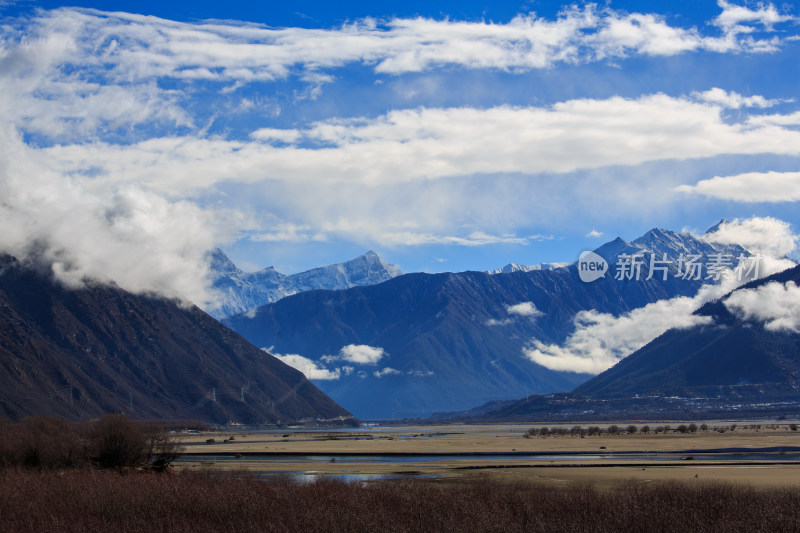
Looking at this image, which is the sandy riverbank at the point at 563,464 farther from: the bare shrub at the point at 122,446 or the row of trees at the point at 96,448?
the row of trees at the point at 96,448

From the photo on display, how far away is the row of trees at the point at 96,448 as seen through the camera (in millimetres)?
102438

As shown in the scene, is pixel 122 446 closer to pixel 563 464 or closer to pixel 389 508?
pixel 389 508

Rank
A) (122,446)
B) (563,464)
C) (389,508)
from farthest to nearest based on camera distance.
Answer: (563,464) → (122,446) → (389,508)

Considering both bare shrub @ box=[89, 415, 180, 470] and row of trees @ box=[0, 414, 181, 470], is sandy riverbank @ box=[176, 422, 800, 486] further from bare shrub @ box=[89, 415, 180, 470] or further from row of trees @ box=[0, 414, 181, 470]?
row of trees @ box=[0, 414, 181, 470]

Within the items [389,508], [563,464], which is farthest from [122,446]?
[563,464]

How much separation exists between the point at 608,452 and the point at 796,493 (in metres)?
78.4

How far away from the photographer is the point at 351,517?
202ft

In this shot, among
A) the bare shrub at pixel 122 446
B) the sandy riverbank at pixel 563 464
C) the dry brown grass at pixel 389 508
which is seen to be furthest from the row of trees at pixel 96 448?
the dry brown grass at pixel 389 508

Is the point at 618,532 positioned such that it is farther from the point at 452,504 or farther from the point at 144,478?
the point at 144,478

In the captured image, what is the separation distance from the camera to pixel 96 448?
109562mm

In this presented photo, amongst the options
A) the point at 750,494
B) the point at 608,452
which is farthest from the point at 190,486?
the point at 608,452

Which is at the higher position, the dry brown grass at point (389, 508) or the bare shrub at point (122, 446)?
the bare shrub at point (122, 446)

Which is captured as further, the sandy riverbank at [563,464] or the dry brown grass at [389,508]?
the sandy riverbank at [563,464]

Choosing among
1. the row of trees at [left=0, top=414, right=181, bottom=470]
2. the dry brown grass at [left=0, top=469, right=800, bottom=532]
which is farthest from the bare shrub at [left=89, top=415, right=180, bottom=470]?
the dry brown grass at [left=0, top=469, right=800, bottom=532]
